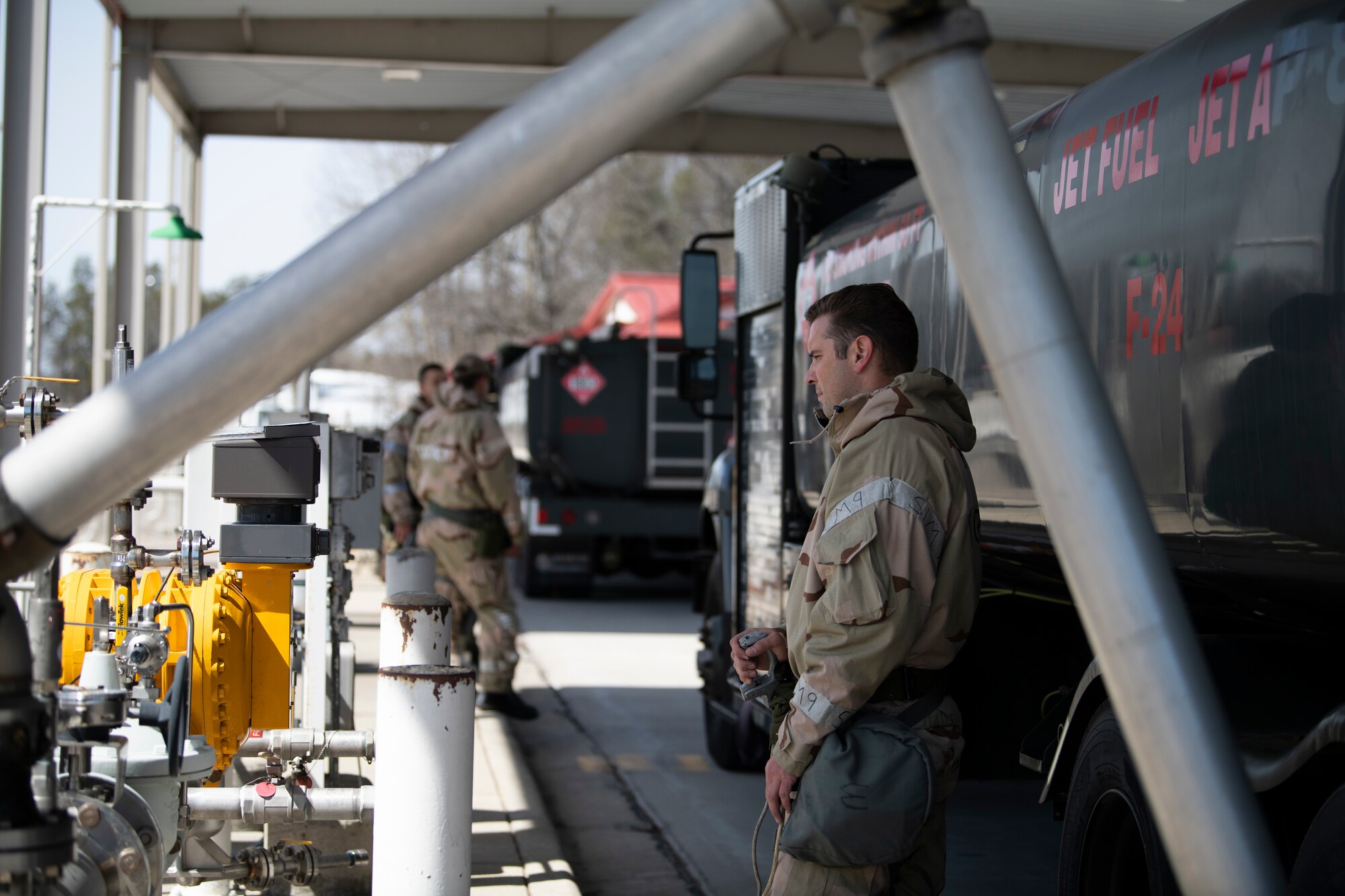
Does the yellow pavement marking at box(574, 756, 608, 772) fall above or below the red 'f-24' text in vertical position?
below

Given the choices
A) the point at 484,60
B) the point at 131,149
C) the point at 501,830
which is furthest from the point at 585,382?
the point at 501,830

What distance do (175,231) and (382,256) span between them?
29.3 ft

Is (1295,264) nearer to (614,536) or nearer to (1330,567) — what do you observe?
(1330,567)

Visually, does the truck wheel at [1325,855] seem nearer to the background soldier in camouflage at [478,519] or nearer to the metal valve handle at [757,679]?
the metal valve handle at [757,679]

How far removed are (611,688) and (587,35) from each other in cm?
585

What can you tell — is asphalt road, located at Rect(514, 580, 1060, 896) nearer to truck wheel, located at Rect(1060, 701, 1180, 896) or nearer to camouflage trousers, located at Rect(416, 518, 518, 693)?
camouflage trousers, located at Rect(416, 518, 518, 693)

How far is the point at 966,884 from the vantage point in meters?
5.28

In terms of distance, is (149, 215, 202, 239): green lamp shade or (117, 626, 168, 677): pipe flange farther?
(149, 215, 202, 239): green lamp shade

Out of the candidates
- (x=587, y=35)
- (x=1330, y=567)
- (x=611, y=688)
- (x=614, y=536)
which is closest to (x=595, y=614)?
(x=614, y=536)

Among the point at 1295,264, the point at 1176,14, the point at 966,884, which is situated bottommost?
the point at 966,884

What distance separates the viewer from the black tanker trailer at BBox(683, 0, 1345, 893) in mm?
2352

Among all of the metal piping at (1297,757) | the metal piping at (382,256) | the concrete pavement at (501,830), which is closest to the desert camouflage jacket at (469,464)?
the concrete pavement at (501,830)

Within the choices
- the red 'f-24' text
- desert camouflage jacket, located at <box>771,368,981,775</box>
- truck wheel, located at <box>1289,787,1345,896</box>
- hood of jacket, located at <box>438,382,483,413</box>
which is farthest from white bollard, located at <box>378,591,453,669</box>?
hood of jacket, located at <box>438,382,483,413</box>

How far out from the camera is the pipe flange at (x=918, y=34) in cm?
159
